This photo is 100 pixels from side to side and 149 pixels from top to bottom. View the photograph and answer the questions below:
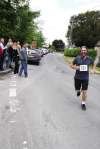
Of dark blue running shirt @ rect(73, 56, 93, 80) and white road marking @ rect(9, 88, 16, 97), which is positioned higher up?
dark blue running shirt @ rect(73, 56, 93, 80)

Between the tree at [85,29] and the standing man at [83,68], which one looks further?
the tree at [85,29]

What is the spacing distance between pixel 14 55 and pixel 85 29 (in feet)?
307

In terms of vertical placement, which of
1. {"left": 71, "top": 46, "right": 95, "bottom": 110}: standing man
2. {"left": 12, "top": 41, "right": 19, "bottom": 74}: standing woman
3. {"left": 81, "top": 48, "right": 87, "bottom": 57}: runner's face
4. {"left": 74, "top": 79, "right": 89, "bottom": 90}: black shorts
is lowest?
{"left": 12, "top": 41, "right": 19, "bottom": 74}: standing woman

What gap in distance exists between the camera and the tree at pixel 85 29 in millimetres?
117438

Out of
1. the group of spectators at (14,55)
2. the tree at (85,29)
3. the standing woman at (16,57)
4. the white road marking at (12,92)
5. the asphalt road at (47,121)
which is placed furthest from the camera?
the tree at (85,29)

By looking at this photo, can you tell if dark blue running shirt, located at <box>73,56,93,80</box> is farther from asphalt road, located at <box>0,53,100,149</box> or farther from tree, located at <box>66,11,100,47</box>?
tree, located at <box>66,11,100,47</box>

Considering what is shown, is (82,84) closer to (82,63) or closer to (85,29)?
(82,63)

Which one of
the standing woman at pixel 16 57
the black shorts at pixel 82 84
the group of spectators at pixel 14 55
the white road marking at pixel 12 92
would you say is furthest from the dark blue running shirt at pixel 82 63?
the standing woman at pixel 16 57

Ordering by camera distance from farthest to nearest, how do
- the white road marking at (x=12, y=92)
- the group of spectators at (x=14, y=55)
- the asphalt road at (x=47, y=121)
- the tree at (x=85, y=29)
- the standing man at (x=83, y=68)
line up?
the tree at (x=85, y=29)
the group of spectators at (x=14, y=55)
the white road marking at (x=12, y=92)
the standing man at (x=83, y=68)
the asphalt road at (x=47, y=121)

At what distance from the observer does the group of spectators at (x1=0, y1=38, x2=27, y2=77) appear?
2653 cm

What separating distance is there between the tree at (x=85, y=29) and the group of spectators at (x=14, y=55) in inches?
3266

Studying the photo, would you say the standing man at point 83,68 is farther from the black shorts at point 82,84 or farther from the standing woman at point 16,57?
the standing woman at point 16,57

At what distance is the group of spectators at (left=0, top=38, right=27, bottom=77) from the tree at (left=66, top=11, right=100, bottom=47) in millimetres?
82961

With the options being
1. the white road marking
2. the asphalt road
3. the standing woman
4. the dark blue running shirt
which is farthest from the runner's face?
the standing woman
